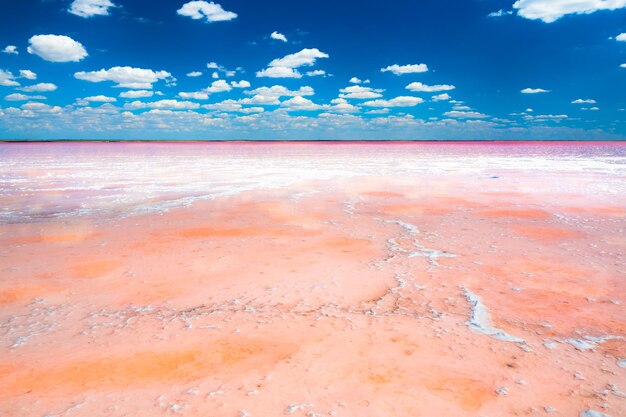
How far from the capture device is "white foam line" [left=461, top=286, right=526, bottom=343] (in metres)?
4.18

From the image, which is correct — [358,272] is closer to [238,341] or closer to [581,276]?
[238,341]

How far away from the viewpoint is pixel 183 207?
11492 mm

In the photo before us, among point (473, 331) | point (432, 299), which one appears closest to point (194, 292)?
point (432, 299)

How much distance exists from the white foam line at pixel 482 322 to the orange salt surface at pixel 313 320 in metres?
0.03

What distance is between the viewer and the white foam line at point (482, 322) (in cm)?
418

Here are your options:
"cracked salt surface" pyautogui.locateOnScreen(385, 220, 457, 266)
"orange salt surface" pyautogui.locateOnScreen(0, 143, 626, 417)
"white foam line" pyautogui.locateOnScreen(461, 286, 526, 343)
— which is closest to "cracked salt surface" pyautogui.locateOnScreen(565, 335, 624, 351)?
"orange salt surface" pyautogui.locateOnScreen(0, 143, 626, 417)

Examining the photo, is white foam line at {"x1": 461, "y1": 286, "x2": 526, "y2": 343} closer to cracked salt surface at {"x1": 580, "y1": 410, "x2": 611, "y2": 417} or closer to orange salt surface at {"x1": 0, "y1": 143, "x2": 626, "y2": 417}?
orange salt surface at {"x1": 0, "y1": 143, "x2": 626, "y2": 417}

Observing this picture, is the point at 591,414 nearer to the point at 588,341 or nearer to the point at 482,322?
the point at 588,341

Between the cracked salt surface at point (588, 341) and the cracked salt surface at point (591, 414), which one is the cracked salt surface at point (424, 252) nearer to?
the cracked salt surface at point (588, 341)

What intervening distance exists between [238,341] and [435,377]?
1737 mm

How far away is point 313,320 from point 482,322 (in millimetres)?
1678

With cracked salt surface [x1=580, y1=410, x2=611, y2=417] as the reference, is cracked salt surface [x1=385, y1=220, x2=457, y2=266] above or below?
above

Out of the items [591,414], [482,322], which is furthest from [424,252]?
[591,414]

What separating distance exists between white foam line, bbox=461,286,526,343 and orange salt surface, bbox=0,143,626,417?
0.08 ft
